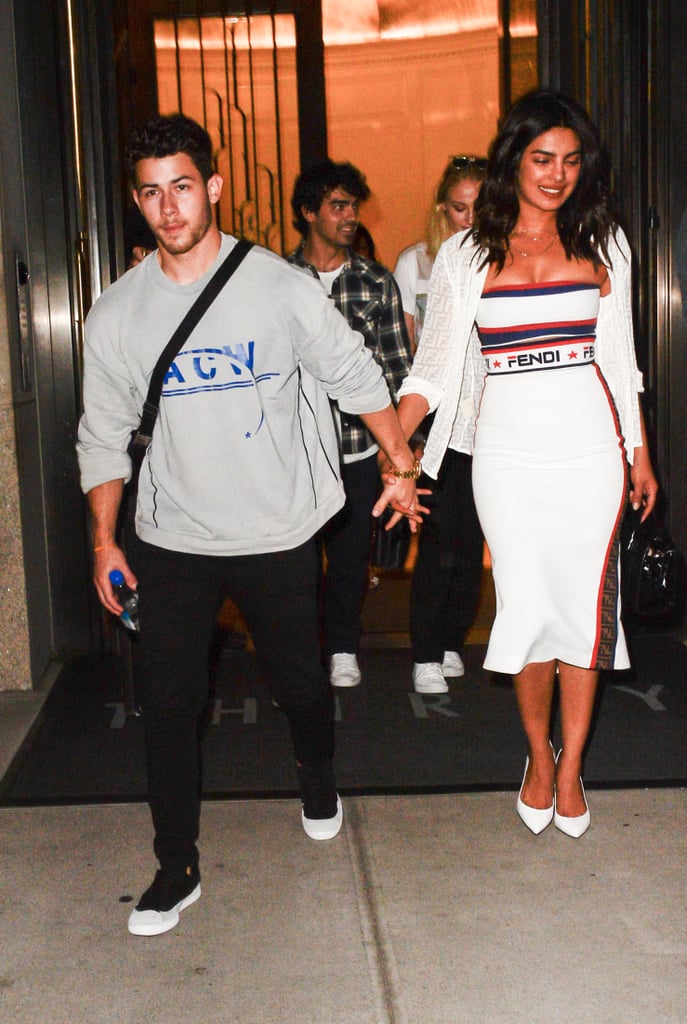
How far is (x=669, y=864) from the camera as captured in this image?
3.31 m

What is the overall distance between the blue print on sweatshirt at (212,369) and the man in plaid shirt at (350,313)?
5.92 ft

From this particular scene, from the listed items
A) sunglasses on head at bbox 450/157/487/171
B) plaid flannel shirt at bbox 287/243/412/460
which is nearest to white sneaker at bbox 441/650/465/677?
plaid flannel shirt at bbox 287/243/412/460

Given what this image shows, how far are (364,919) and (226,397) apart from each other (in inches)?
51.8

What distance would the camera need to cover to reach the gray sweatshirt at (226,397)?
9.64ft

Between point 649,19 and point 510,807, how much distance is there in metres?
3.70

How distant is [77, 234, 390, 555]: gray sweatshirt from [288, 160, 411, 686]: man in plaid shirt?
1.61m

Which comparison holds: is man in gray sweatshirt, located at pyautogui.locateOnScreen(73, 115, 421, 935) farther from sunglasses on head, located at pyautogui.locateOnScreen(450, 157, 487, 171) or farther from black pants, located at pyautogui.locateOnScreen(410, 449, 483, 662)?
sunglasses on head, located at pyautogui.locateOnScreen(450, 157, 487, 171)

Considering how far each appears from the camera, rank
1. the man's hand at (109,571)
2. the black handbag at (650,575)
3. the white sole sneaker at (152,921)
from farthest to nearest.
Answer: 1. the black handbag at (650,575)
2. the man's hand at (109,571)
3. the white sole sneaker at (152,921)

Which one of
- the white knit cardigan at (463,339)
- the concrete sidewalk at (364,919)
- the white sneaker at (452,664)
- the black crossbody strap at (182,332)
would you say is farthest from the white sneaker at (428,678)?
the black crossbody strap at (182,332)

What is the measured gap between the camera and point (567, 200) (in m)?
3.45

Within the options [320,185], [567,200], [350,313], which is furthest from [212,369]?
[320,185]

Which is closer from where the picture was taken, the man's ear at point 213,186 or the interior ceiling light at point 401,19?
the man's ear at point 213,186

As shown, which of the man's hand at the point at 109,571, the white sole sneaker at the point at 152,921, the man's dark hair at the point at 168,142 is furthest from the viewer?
the man's hand at the point at 109,571

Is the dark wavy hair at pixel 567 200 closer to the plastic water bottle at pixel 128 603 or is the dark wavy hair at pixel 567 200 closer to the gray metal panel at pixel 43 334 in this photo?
the plastic water bottle at pixel 128 603
